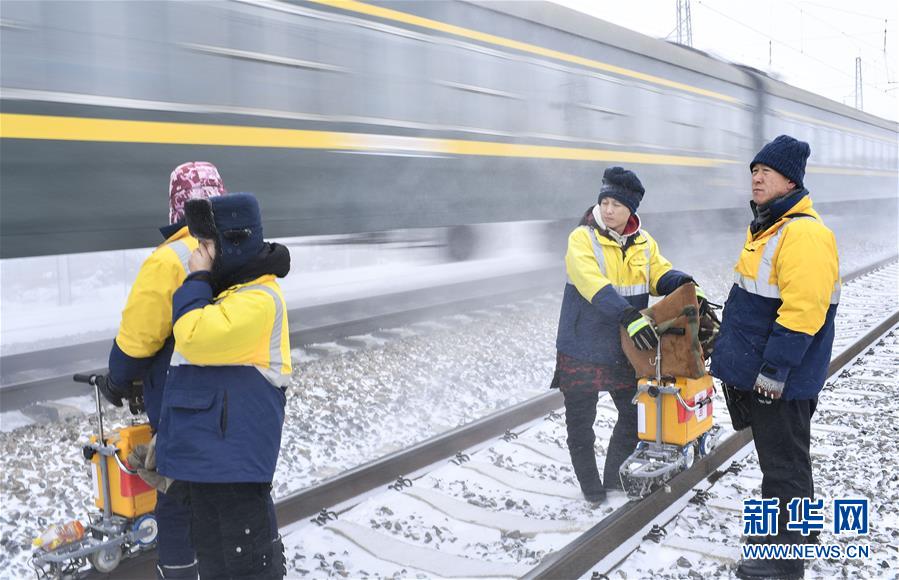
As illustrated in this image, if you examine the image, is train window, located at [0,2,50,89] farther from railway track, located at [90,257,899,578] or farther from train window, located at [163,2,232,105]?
railway track, located at [90,257,899,578]

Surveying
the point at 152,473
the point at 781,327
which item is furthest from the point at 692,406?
the point at 152,473

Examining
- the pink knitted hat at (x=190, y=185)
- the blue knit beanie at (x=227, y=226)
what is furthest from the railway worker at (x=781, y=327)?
the pink knitted hat at (x=190, y=185)

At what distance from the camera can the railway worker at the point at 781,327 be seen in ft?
9.50

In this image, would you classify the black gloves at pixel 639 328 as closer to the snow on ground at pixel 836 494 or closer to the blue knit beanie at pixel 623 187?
the blue knit beanie at pixel 623 187

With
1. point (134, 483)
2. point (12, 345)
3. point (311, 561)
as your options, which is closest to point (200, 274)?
point (134, 483)

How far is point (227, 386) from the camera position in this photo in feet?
7.42

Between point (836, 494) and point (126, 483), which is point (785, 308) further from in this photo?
point (126, 483)

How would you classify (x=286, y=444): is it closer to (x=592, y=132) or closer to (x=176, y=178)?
(x=176, y=178)

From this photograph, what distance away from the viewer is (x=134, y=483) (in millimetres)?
2973

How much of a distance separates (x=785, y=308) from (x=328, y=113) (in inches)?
169

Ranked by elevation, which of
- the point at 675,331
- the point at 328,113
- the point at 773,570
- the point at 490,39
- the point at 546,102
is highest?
the point at 490,39

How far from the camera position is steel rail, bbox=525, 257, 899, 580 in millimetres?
3057

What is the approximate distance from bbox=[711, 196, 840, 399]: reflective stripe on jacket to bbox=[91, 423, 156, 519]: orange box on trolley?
231cm

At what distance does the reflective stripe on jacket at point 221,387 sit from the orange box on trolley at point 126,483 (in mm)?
618
